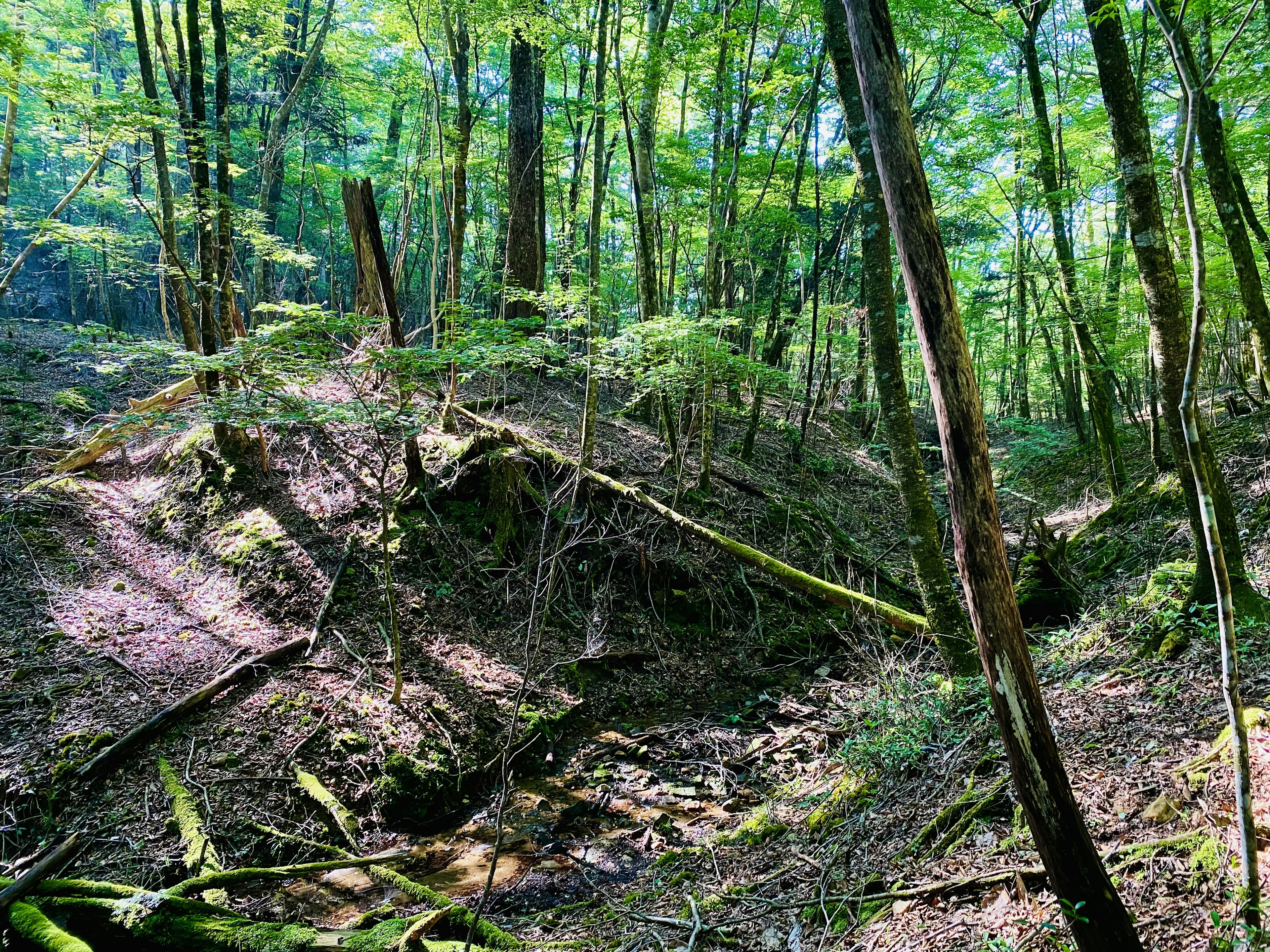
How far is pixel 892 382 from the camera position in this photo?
5.55 metres

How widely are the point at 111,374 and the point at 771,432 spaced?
14.4 metres

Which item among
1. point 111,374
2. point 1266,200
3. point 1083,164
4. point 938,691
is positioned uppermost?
point 1083,164

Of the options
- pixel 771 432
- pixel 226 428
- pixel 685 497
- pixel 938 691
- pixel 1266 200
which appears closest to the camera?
pixel 938 691

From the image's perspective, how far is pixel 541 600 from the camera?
299 inches

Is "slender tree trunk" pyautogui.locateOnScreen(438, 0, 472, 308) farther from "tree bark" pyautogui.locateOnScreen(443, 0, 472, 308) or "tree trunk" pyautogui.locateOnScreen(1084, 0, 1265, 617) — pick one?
"tree trunk" pyautogui.locateOnScreen(1084, 0, 1265, 617)

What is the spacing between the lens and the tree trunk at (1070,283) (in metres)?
9.82

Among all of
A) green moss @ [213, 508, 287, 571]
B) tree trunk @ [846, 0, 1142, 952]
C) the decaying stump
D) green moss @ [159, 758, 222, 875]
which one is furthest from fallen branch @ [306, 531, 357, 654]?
the decaying stump

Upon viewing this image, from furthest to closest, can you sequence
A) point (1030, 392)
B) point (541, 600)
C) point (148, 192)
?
point (1030, 392) → point (148, 192) → point (541, 600)

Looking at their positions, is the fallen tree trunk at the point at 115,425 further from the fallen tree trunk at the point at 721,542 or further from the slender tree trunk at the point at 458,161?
the fallen tree trunk at the point at 721,542

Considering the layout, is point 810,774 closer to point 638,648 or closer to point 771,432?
point 638,648

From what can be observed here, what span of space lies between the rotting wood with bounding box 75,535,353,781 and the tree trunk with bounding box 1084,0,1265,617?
292 inches

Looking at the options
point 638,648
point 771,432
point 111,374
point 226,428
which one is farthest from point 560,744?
point 111,374

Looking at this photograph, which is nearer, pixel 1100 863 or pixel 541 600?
pixel 1100 863

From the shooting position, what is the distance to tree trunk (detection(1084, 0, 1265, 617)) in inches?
167
